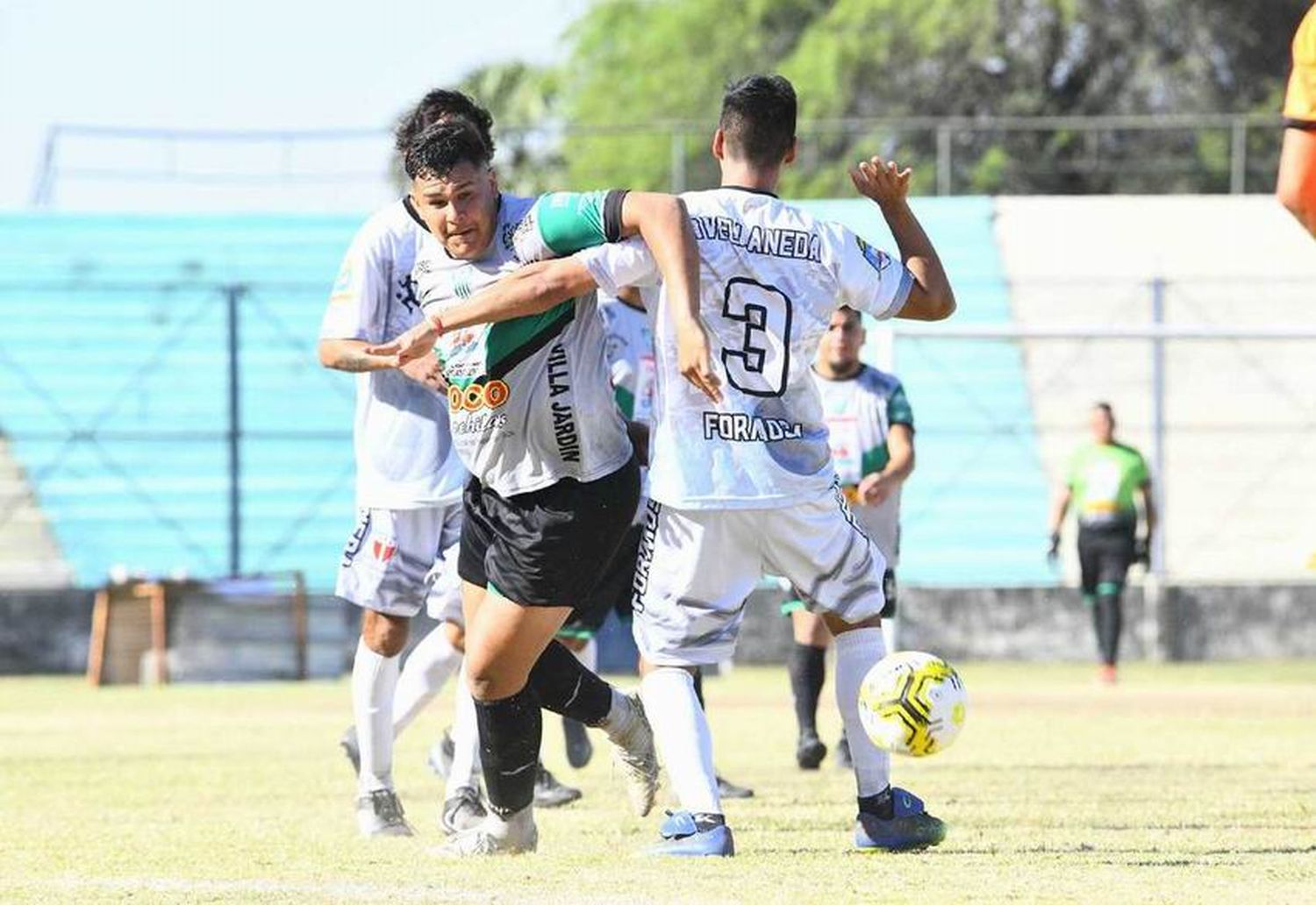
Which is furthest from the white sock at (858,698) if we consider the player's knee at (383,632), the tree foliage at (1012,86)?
the tree foliage at (1012,86)

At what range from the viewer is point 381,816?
8312 millimetres

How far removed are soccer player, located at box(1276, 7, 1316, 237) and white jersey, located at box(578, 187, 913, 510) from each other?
1.56 m

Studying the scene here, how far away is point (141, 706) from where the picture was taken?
17.5 meters

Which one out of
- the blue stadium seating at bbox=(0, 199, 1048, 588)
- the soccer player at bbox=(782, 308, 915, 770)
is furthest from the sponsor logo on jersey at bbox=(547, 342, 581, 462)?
the blue stadium seating at bbox=(0, 199, 1048, 588)

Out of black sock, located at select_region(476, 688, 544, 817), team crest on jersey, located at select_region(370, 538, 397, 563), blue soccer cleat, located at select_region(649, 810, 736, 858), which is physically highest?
team crest on jersey, located at select_region(370, 538, 397, 563)

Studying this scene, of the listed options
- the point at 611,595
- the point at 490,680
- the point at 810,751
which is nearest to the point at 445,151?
the point at 490,680

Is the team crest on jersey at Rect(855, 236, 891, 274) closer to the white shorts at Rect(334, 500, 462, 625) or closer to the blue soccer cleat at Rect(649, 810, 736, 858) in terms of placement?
the blue soccer cleat at Rect(649, 810, 736, 858)

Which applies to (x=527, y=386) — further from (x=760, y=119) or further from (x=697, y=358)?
(x=760, y=119)

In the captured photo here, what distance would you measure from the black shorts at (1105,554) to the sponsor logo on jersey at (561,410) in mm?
12905

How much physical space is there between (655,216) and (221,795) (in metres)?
4.33

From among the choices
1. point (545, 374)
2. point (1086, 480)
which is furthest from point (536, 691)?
point (1086, 480)

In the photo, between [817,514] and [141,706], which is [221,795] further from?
[141,706]

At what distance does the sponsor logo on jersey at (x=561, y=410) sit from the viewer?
23.4ft

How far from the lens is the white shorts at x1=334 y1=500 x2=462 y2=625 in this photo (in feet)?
27.8
